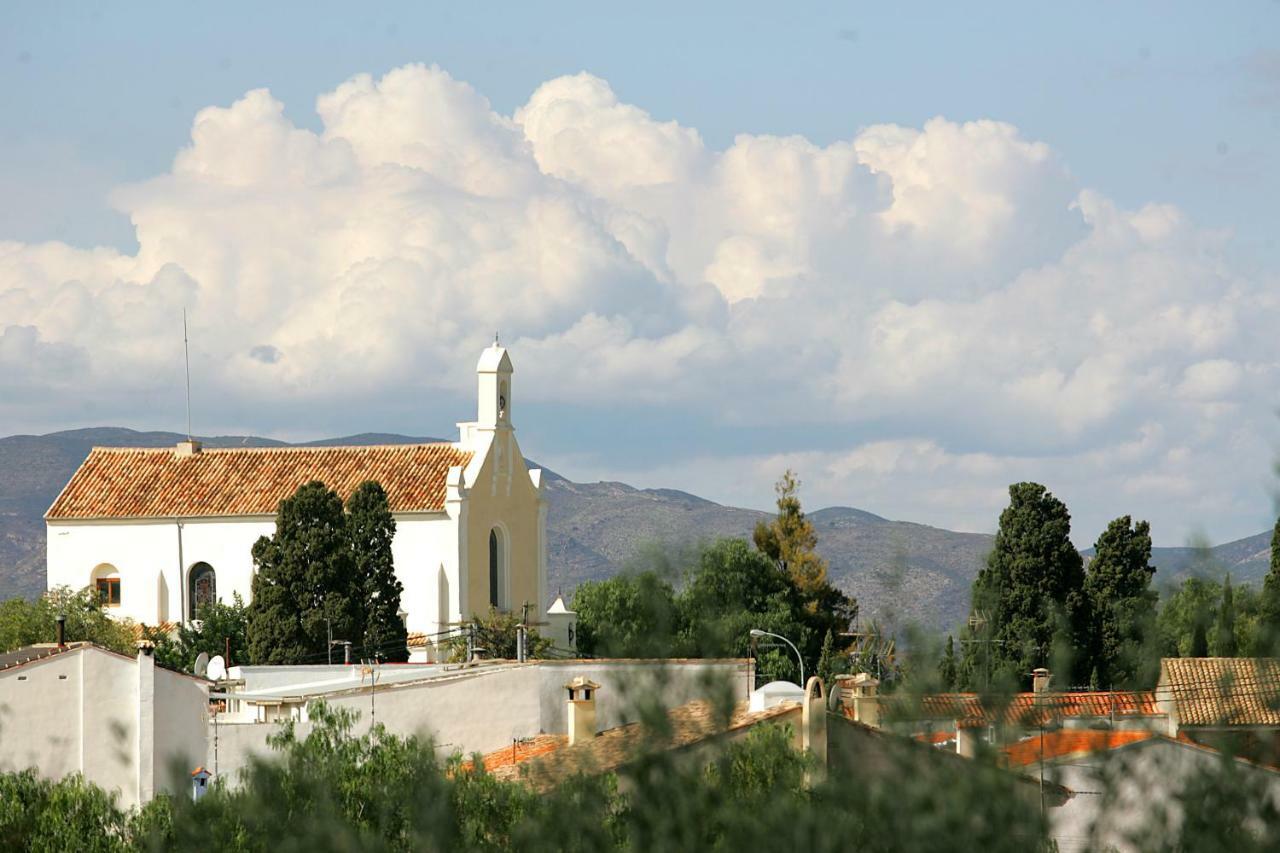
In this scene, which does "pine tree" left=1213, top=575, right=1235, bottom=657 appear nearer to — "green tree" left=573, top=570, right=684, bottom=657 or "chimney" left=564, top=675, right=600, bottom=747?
"green tree" left=573, top=570, right=684, bottom=657

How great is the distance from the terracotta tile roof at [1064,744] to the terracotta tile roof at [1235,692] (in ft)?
1.14

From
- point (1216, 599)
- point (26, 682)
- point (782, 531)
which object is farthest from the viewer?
point (782, 531)

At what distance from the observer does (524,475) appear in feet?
223

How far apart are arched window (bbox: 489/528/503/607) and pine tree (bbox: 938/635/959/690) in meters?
54.2

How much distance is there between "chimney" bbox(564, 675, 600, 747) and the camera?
92.1 feet

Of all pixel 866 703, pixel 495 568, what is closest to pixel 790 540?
pixel 495 568

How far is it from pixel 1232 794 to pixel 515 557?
5627 centimetres

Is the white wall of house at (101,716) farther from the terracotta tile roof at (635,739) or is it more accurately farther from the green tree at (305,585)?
the terracotta tile roof at (635,739)

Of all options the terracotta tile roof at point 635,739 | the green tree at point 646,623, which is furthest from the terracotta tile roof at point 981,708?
the green tree at point 646,623

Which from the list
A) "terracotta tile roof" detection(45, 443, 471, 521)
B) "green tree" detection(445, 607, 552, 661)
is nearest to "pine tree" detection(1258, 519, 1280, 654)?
"green tree" detection(445, 607, 552, 661)

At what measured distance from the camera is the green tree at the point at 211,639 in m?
56.7

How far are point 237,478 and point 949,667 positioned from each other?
5698cm

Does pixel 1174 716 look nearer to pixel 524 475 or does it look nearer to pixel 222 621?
pixel 222 621

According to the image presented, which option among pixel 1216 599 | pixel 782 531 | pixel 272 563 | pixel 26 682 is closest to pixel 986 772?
pixel 1216 599
